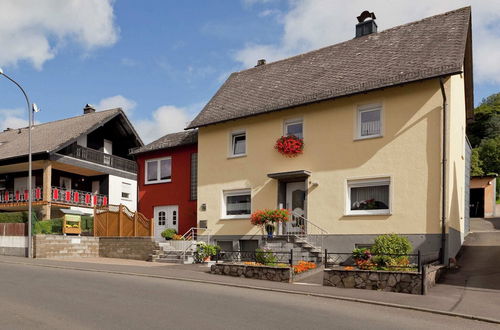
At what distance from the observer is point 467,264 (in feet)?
51.3

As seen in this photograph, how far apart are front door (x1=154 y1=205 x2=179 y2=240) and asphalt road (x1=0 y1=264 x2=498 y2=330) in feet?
39.4

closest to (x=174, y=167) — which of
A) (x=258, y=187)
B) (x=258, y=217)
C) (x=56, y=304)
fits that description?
(x=258, y=187)

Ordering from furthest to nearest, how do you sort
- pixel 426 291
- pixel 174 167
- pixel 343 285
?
pixel 174 167 < pixel 343 285 < pixel 426 291

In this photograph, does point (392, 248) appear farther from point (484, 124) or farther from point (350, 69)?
point (484, 124)

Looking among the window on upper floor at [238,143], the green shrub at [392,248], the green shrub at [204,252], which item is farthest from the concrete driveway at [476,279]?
the window on upper floor at [238,143]

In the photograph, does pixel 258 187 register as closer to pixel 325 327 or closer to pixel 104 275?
pixel 104 275

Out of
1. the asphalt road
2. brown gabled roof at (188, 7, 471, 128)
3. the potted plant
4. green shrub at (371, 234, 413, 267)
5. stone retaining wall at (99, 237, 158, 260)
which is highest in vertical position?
brown gabled roof at (188, 7, 471, 128)

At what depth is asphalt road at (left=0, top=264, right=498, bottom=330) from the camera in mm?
7867

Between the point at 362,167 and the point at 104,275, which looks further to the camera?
the point at 362,167

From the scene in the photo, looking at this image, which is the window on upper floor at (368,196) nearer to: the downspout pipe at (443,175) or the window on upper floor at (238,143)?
the downspout pipe at (443,175)

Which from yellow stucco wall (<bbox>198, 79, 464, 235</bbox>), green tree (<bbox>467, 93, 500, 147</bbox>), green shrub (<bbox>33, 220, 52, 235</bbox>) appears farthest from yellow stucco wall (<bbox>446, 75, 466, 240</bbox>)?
green tree (<bbox>467, 93, 500, 147</bbox>)

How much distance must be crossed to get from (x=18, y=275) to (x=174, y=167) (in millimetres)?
11597

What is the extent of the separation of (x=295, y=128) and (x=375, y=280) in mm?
8670

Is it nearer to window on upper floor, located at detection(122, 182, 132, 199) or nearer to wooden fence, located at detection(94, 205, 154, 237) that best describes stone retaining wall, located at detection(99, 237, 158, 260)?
wooden fence, located at detection(94, 205, 154, 237)
